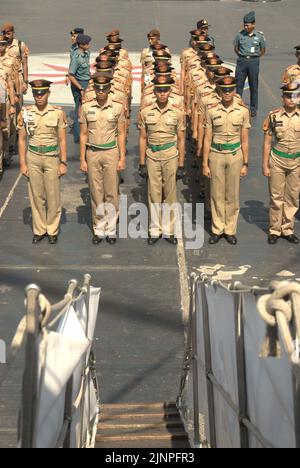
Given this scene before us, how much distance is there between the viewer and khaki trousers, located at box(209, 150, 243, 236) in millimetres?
11500

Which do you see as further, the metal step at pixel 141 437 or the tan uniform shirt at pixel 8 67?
the tan uniform shirt at pixel 8 67

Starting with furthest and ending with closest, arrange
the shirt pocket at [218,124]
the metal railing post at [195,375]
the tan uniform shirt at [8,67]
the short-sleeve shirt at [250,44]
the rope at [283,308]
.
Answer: the short-sleeve shirt at [250,44] < the tan uniform shirt at [8,67] < the shirt pocket at [218,124] < the metal railing post at [195,375] < the rope at [283,308]

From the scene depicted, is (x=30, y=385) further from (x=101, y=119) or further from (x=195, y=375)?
(x=101, y=119)

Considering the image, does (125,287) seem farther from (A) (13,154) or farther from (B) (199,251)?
(A) (13,154)

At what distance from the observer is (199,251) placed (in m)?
11.5

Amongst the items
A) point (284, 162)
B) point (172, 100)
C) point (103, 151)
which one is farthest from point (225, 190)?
point (103, 151)

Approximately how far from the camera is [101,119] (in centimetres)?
1135

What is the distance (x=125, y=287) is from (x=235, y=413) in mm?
6196

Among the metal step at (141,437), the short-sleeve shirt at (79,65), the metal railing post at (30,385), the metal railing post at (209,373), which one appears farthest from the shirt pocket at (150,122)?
the metal railing post at (30,385)

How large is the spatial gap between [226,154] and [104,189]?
1.55 meters

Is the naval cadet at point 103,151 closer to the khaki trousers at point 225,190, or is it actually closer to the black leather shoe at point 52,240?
the black leather shoe at point 52,240

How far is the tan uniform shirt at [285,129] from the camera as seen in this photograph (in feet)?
37.0

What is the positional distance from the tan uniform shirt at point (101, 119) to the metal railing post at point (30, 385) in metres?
8.25

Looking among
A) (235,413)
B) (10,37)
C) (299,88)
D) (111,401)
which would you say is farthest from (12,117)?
(235,413)
